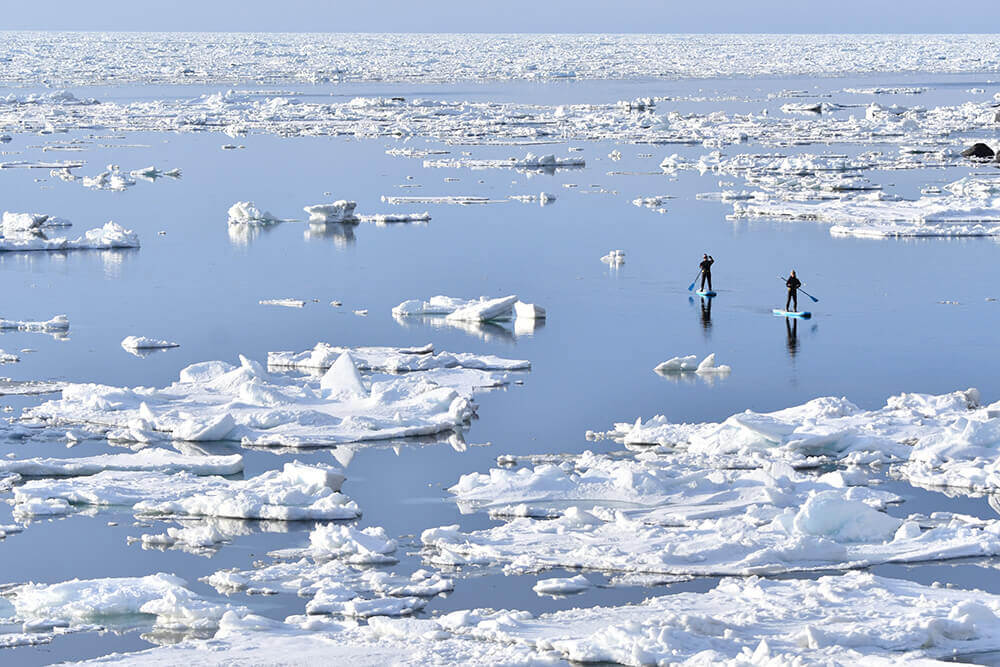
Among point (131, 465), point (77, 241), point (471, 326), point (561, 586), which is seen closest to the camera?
point (561, 586)

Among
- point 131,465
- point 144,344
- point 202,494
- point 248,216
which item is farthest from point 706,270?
point 202,494

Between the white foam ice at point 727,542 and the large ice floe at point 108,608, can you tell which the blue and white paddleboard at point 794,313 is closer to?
the white foam ice at point 727,542

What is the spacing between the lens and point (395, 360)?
66.2 ft

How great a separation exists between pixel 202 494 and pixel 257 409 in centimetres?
319

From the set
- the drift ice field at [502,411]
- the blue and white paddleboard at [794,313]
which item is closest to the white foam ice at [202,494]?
the drift ice field at [502,411]

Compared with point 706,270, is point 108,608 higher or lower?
lower

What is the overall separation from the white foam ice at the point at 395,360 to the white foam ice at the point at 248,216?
47.4 feet

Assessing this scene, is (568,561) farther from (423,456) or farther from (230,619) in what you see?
(423,456)

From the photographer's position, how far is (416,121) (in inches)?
2456

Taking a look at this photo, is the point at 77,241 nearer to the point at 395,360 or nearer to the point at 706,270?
the point at 706,270

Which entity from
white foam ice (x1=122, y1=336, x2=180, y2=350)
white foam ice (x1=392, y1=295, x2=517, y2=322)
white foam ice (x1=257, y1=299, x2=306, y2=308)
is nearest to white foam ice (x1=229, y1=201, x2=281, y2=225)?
white foam ice (x1=257, y1=299, x2=306, y2=308)

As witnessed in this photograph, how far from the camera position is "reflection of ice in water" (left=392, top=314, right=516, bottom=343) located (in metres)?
22.8

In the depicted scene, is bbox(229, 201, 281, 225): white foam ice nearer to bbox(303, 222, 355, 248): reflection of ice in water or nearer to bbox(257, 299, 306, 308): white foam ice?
bbox(303, 222, 355, 248): reflection of ice in water

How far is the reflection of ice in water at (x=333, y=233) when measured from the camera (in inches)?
1309
